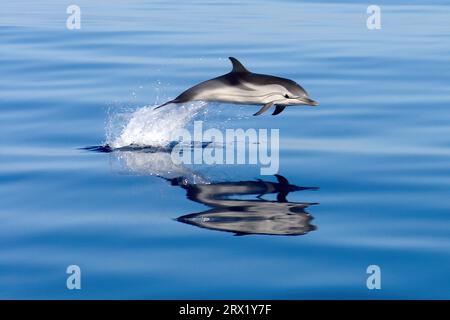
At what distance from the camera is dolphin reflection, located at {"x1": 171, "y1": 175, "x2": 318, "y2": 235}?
11.2 meters

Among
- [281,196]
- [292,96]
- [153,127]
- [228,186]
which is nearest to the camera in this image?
[281,196]

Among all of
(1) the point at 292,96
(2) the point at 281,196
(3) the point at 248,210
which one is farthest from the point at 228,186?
(1) the point at 292,96

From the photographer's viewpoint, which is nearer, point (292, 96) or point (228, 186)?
point (228, 186)

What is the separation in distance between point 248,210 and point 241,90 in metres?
3.41

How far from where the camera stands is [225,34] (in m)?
32.2

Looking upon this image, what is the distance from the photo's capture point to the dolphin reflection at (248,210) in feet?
36.9

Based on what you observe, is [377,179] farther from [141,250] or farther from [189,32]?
[189,32]

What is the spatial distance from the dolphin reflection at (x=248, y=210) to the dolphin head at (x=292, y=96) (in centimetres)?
222

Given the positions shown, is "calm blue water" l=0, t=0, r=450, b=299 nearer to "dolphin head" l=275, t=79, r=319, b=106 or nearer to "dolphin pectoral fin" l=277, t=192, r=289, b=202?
"dolphin pectoral fin" l=277, t=192, r=289, b=202

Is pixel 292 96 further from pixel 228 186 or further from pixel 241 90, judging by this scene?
pixel 228 186

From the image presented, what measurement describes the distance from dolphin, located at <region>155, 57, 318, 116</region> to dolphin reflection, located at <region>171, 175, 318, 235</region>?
68.9 inches

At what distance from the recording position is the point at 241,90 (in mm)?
14945

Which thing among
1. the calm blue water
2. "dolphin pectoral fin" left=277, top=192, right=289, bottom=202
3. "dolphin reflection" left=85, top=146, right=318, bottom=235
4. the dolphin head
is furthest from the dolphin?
"dolphin pectoral fin" left=277, top=192, right=289, bottom=202
